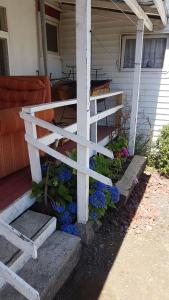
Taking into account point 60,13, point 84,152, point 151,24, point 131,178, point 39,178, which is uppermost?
point 60,13

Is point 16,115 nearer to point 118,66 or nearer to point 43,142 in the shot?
point 43,142

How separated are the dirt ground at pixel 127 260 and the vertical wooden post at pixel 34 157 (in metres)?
0.90

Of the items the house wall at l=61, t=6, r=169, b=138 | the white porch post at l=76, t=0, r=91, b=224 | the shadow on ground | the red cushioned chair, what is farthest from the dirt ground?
the house wall at l=61, t=6, r=169, b=138

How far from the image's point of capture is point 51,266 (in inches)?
81.2

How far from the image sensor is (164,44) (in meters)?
5.01

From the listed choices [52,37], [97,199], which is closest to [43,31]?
[52,37]

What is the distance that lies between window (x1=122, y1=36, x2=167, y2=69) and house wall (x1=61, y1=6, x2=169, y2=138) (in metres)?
0.13

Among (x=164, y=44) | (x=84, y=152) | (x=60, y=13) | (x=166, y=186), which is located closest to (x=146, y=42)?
(x=164, y=44)

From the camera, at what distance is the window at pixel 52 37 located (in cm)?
511

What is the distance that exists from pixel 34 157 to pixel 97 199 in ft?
2.59

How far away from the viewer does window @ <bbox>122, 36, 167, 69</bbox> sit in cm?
505

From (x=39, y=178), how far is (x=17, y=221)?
0.49m

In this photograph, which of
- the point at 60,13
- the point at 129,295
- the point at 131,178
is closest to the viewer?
the point at 129,295

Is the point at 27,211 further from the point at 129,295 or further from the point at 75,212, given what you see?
the point at 129,295
